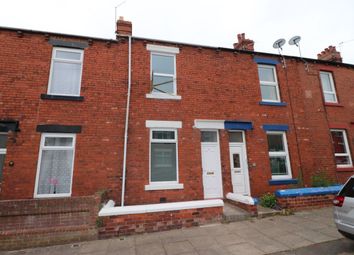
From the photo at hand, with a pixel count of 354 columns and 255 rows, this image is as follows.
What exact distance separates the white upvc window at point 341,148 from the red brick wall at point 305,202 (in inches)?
138

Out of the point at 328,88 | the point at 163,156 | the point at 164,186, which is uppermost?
the point at 328,88

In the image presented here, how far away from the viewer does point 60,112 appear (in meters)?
7.15

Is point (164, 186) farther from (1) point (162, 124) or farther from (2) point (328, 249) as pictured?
(2) point (328, 249)

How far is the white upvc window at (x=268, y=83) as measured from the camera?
31.2 ft

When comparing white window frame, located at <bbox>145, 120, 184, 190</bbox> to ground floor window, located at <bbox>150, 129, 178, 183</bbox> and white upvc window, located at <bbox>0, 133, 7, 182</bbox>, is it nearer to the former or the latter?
ground floor window, located at <bbox>150, 129, 178, 183</bbox>

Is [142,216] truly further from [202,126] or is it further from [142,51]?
[142,51]

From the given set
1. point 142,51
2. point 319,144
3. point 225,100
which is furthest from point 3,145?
point 319,144

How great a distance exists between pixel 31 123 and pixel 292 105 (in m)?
10.6

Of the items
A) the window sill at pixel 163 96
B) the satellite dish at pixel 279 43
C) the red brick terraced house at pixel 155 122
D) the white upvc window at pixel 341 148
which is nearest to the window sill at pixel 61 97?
the red brick terraced house at pixel 155 122

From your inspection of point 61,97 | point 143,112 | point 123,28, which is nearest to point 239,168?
point 143,112

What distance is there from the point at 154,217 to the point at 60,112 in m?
4.86

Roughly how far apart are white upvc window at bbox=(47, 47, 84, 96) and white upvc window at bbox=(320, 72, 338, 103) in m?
11.6

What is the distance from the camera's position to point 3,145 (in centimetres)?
665

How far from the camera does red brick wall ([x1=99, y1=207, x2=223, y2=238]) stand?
5.13 meters
